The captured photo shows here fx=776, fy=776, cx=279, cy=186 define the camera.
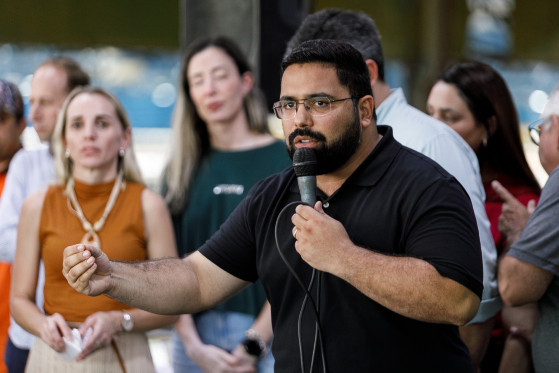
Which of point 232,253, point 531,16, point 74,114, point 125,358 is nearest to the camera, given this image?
point 232,253

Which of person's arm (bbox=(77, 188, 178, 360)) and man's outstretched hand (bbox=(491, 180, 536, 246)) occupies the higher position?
man's outstretched hand (bbox=(491, 180, 536, 246))

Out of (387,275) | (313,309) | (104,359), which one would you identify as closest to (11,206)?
(104,359)

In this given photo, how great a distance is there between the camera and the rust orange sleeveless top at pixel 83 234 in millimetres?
2949

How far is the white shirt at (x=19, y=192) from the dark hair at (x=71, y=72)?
386 millimetres

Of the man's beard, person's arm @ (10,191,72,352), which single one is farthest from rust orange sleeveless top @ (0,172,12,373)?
the man's beard

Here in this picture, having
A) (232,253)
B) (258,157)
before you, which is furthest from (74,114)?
(232,253)

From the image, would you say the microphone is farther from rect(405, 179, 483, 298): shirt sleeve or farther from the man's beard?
rect(405, 179, 483, 298): shirt sleeve

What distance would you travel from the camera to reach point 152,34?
8773 mm

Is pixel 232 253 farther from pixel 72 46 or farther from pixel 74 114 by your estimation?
pixel 72 46

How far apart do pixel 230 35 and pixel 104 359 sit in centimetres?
249

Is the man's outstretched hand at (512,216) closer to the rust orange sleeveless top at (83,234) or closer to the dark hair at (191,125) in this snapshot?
the dark hair at (191,125)

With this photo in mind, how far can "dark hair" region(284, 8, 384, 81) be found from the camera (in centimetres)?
288

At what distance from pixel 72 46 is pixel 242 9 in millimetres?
4454

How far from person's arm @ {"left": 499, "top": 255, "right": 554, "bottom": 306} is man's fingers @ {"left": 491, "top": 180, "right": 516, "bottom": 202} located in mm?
399
